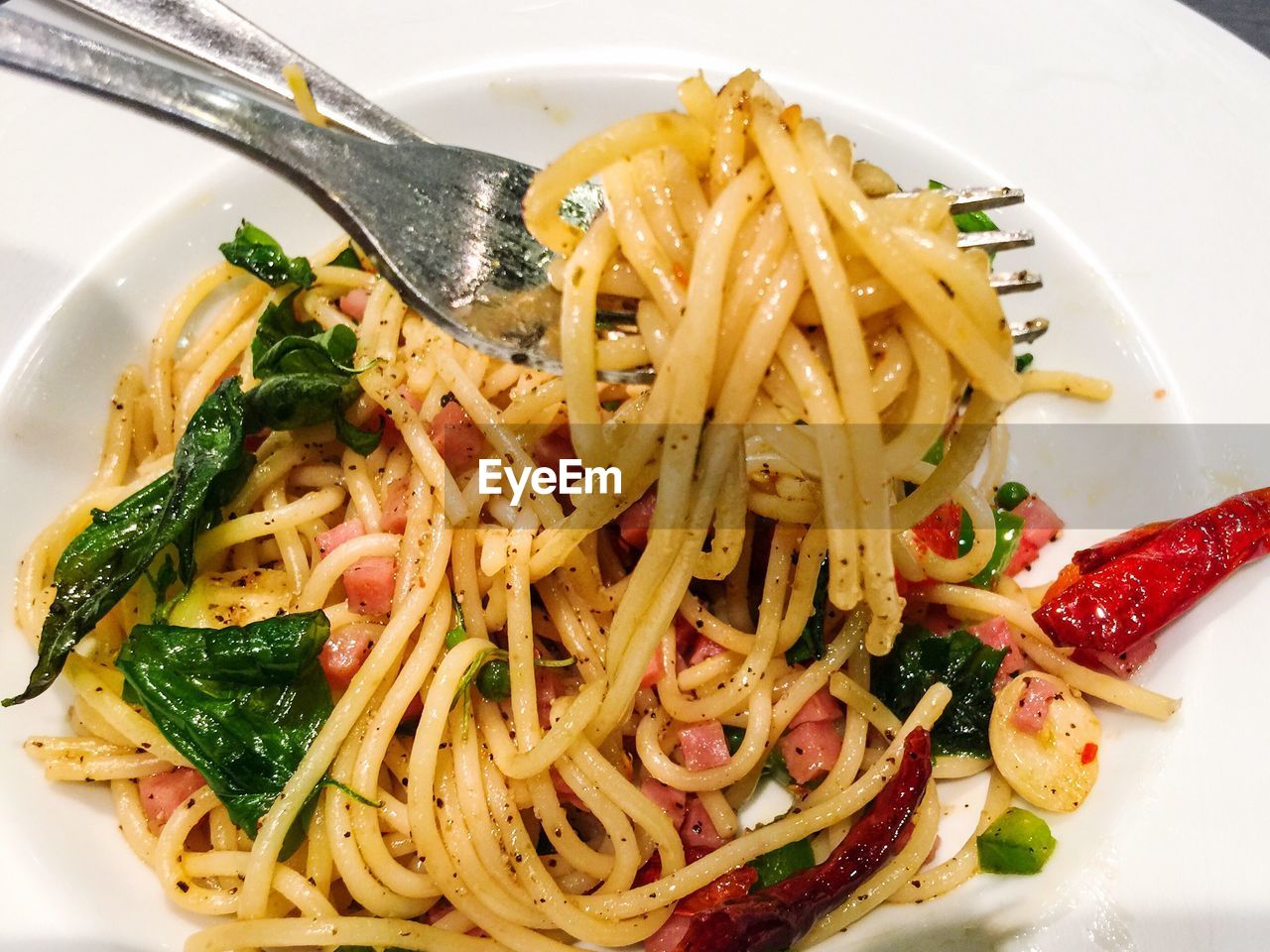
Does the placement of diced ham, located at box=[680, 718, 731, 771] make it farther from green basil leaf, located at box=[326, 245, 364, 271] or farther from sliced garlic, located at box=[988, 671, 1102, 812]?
green basil leaf, located at box=[326, 245, 364, 271]

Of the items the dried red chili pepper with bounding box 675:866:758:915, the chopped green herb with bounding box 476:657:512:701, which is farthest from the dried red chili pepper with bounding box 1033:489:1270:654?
the chopped green herb with bounding box 476:657:512:701

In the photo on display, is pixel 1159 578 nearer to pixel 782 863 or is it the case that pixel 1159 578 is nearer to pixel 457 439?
Result: pixel 782 863

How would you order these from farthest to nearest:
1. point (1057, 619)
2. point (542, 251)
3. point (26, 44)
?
point (1057, 619), point (542, 251), point (26, 44)

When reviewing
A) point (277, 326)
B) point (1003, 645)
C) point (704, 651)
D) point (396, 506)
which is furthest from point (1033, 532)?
point (277, 326)

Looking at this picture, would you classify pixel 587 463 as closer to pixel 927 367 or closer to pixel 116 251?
pixel 927 367

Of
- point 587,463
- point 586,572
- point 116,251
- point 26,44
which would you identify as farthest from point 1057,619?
point 116,251
